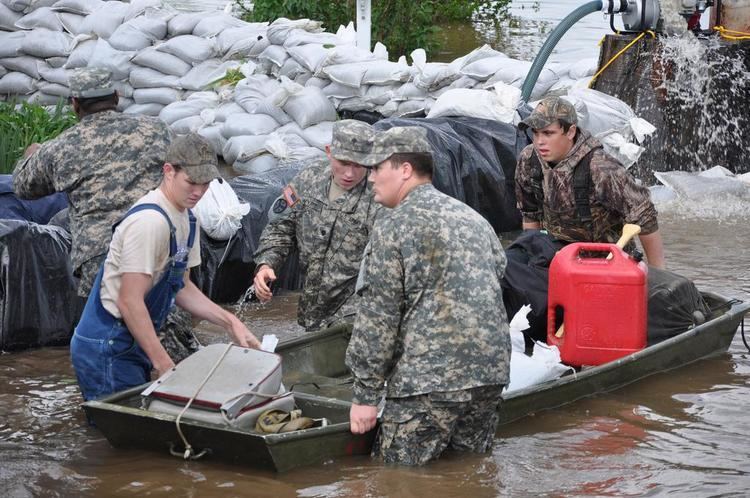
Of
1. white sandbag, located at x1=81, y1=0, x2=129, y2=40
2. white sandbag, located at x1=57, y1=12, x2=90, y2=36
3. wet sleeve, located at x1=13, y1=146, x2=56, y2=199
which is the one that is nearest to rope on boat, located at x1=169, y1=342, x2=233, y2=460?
wet sleeve, located at x1=13, y1=146, x2=56, y2=199

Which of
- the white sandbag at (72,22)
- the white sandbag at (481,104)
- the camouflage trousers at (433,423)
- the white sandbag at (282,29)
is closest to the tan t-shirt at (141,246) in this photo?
the camouflage trousers at (433,423)

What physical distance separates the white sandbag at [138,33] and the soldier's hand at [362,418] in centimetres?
910

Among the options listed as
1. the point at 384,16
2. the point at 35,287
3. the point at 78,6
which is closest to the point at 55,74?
the point at 78,6

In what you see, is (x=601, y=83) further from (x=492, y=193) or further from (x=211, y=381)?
(x=211, y=381)

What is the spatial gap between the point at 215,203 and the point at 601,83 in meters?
4.98

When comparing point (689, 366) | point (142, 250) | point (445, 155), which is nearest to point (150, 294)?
point (142, 250)

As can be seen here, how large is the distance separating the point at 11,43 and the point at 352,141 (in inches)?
369

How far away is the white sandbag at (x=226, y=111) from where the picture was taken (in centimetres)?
1208

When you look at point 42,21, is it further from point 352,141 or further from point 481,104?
point 352,141

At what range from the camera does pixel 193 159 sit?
5.01 metres

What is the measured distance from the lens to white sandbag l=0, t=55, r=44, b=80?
45.4ft

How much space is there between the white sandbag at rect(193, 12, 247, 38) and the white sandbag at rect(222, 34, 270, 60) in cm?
36

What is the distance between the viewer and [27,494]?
4.95m

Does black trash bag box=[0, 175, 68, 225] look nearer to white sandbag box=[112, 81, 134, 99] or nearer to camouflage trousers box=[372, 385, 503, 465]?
camouflage trousers box=[372, 385, 503, 465]
